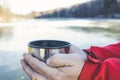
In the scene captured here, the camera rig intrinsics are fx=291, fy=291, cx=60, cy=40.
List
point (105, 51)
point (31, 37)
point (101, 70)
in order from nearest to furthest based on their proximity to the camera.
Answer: point (101, 70)
point (105, 51)
point (31, 37)

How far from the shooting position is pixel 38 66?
1.30 ft

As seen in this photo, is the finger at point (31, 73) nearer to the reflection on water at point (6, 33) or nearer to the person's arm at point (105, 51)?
the person's arm at point (105, 51)

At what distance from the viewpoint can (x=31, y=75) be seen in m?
0.40

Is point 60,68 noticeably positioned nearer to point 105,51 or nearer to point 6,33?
point 105,51

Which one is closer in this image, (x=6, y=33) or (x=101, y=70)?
(x=101, y=70)

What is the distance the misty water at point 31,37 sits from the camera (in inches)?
52.7

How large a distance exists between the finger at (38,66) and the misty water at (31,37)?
81cm

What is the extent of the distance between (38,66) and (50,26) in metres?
2.10

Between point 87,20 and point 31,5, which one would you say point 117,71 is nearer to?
point 31,5

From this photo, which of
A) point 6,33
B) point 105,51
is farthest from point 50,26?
point 105,51

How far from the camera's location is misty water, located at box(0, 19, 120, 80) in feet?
4.39

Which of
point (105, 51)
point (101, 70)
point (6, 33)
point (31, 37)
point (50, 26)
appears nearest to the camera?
point (101, 70)

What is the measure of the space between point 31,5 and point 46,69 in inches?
67.4

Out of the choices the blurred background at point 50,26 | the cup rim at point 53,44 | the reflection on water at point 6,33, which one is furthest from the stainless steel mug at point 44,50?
the reflection on water at point 6,33
